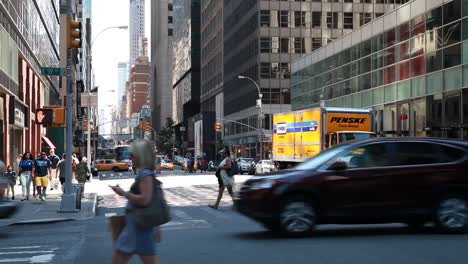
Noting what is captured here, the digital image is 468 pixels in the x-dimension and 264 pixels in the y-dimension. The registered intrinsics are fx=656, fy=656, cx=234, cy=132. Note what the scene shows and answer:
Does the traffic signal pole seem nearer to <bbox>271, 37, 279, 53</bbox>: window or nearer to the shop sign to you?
the shop sign

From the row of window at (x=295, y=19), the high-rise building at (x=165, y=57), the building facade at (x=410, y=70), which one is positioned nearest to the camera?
the building facade at (x=410, y=70)

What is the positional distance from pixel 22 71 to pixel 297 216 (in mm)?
34534

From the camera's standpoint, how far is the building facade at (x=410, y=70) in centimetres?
3856

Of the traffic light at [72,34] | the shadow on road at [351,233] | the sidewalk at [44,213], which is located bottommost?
the sidewalk at [44,213]

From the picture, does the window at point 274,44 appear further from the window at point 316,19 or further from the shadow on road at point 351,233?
the shadow on road at point 351,233

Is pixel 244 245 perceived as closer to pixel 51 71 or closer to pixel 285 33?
pixel 51 71

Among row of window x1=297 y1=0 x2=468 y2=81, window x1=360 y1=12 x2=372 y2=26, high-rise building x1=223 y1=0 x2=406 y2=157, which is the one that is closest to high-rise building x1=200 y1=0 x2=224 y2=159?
high-rise building x1=223 y1=0 x2=406 y2=157

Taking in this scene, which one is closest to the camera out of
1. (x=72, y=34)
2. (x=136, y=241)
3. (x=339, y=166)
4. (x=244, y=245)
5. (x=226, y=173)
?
(x=136, y=241)

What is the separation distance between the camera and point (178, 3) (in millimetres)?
168125

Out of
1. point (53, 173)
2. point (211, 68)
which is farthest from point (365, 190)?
point (211, 68)

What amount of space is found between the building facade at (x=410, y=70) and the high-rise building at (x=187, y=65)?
72984 mm

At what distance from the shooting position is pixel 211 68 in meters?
125

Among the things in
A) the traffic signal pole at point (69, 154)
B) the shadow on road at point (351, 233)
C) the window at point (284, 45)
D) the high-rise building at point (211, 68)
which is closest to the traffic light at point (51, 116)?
the traffic signal pole at point (69, 154)

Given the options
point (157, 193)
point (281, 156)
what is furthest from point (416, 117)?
point (157, 193)
